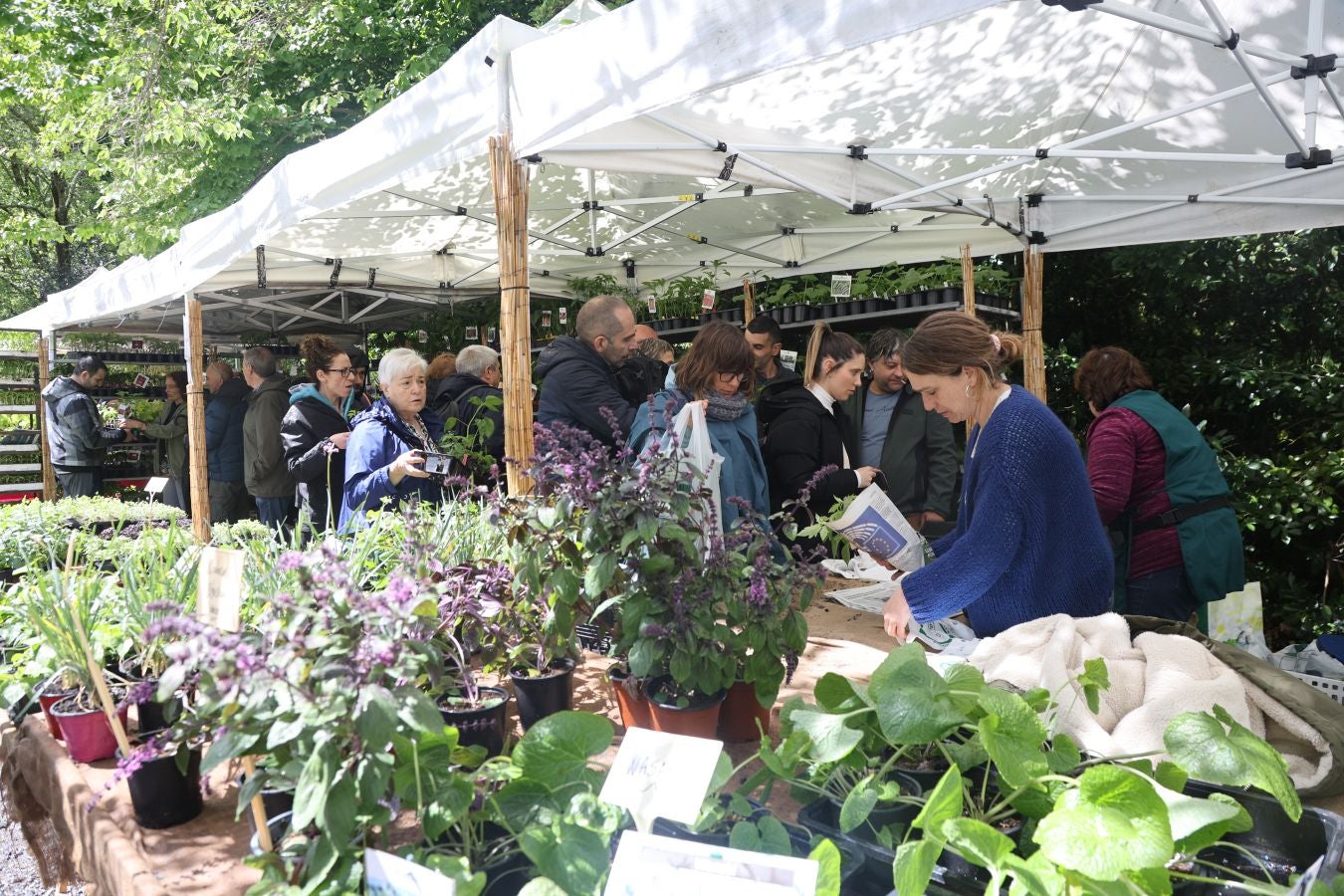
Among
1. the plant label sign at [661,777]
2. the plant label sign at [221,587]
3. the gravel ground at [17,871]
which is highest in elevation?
the plant label sign at [221,587]

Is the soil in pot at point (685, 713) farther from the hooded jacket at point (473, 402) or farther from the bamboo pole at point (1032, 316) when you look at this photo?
the bamboo pole at point (1032, 316)

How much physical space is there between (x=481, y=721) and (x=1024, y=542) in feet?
4.02

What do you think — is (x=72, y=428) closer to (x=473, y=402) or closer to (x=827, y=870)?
(x=473, y=402)

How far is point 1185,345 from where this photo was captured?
595 cm

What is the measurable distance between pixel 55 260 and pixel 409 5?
11.2 metres

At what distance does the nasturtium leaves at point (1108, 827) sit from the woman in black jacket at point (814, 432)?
2.32 metres

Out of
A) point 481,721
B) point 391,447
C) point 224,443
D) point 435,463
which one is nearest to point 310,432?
point 391,447

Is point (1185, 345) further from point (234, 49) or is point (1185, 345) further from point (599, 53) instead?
point (234, 49)

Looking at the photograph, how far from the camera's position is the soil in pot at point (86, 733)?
183cm

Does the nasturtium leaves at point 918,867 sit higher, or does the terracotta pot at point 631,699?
the nasturtium leaves at point 918,867

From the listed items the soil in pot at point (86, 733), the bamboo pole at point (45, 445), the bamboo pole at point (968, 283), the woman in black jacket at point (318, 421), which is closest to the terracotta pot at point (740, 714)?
the soil in pot at point (86, 733)

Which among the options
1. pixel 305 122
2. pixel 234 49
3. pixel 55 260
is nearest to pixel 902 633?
pixel 305 122

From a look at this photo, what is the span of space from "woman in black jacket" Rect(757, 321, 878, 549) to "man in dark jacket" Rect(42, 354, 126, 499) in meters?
5.81

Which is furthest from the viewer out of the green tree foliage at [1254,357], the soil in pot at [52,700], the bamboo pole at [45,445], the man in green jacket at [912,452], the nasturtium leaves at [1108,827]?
the bamboo pole at [45,445]
